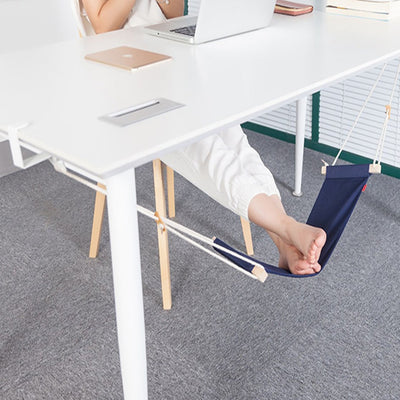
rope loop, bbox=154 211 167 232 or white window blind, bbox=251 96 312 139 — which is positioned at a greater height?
rope loop, bbox=154 211 167 232

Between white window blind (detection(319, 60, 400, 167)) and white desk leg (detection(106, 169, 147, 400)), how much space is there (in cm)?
181

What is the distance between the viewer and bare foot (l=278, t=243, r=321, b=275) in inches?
53.9

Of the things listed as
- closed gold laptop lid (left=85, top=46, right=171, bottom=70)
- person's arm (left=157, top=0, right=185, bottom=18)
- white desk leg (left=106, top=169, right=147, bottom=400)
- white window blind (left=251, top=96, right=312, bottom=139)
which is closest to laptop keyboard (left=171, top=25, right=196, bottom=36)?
closed gold laptop lid (left=85, top=46, right=171, bottom=70)

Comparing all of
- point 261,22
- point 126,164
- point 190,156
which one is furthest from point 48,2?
point 126,164

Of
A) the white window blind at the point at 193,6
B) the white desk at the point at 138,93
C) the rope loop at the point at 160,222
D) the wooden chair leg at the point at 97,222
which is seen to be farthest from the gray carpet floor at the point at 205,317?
the white window blind at the point at 193,6

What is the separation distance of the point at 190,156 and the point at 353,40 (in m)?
0.55

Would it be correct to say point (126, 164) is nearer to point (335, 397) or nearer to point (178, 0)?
point (335, 397)

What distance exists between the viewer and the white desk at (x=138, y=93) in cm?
95

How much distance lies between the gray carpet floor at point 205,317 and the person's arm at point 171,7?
762 millimetres

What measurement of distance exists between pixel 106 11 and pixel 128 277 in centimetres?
107

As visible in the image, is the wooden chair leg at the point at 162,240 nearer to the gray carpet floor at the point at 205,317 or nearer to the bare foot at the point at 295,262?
the gray carpet floor at the point at 205,317

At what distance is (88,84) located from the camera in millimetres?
1238

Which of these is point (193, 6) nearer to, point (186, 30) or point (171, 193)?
point (171, 193)

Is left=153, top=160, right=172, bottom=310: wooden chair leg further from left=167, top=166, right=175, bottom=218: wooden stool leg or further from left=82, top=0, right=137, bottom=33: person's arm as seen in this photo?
left=82, top=0, right=137, bottom=33: person's arm
